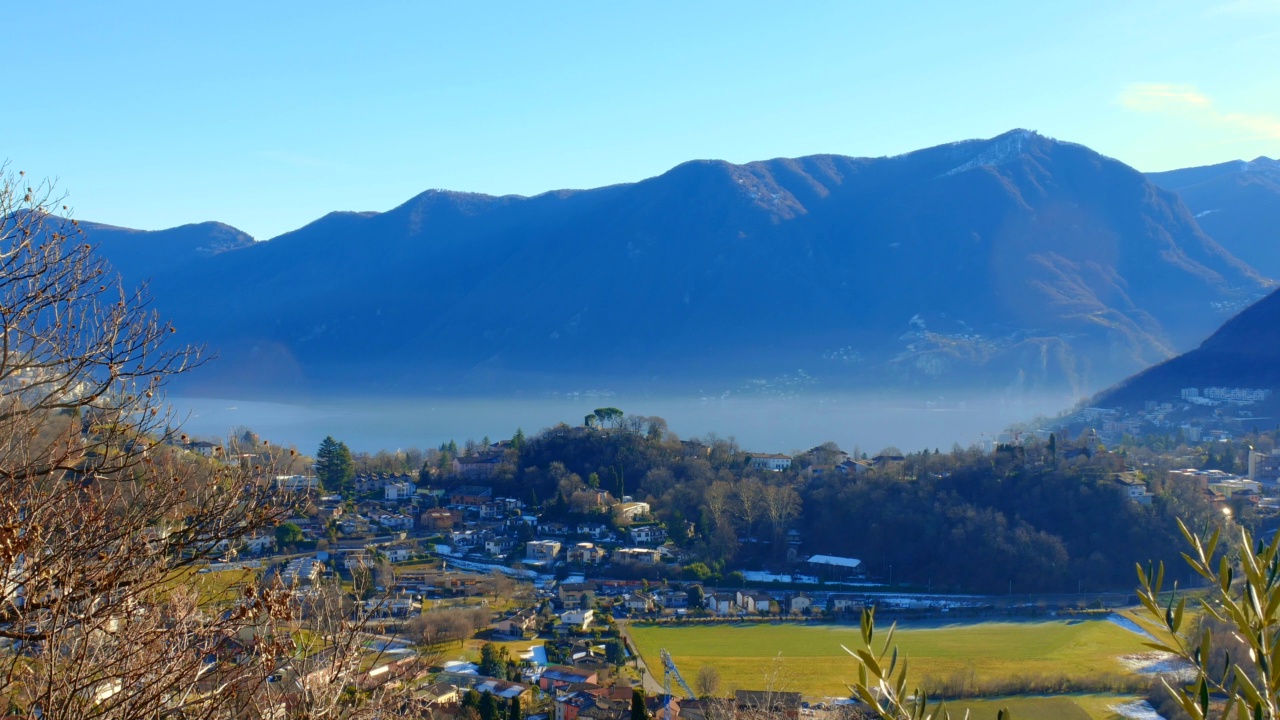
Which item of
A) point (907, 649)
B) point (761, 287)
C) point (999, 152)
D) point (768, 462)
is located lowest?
point (907, 649)

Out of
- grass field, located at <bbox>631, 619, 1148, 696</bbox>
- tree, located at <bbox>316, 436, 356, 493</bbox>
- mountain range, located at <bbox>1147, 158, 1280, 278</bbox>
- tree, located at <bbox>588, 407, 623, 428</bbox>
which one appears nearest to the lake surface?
tree, located at <bbox>588, 407, 623, 428</bbox>

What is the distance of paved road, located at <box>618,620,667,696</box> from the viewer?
904 centimetres

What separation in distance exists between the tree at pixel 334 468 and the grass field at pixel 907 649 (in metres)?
8.98

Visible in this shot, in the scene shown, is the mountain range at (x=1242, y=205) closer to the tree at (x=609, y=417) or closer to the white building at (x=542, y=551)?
the tree at (x=609, y=417)

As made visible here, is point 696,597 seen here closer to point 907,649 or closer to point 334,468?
point 907,649

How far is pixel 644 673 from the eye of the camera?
9.75 m

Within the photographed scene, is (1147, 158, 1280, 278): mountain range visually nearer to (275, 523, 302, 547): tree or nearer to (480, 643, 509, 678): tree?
(275, 523, 302, 547): tree

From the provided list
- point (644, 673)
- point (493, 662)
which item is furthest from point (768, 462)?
point (493, 662)

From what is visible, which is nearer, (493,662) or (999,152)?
Result: (493,662)

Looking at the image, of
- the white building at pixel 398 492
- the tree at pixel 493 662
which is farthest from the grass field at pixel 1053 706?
the white building at pixel 398 492

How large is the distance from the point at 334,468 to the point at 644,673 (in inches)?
422

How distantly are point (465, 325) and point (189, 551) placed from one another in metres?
68.8

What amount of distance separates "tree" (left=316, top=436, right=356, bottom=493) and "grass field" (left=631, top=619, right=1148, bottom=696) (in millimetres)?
8978

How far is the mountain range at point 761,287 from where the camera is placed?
5403 cm
